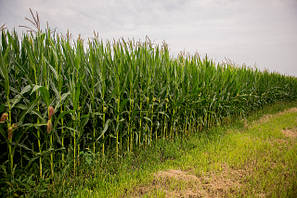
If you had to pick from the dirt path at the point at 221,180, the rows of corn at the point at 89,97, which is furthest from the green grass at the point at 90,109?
the dirt path at the point at 221,180

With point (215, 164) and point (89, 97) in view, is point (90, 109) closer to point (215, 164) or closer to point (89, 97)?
point (89, 97)

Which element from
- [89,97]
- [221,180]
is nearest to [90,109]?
[89,97]

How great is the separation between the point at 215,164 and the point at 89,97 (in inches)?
108

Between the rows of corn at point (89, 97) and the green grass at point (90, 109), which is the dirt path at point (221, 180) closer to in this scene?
the green grass at point (90, 109)

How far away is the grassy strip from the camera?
284 centimetres

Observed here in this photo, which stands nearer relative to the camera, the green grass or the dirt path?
the green grass

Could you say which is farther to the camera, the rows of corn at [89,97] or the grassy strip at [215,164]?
the grassy strip at [215,164]

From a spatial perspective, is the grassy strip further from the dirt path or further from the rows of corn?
the rows of corn

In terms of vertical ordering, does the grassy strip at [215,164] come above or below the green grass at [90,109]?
below

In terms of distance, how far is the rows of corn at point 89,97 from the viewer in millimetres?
2455

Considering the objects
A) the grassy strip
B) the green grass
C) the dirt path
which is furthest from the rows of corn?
the dirt path

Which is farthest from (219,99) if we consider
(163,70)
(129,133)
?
(129,133)

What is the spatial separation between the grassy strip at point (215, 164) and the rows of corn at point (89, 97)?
0.39 meters

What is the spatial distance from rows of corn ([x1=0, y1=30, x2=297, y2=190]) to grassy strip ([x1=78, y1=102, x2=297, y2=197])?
393mm
